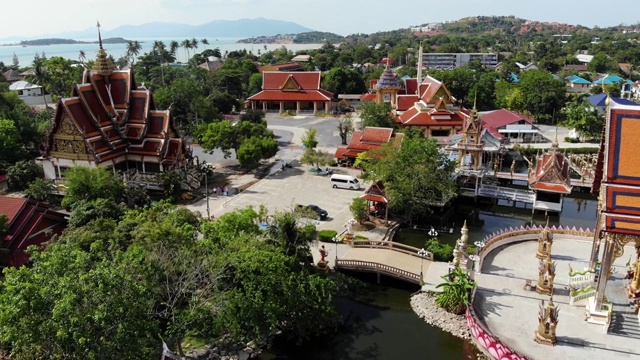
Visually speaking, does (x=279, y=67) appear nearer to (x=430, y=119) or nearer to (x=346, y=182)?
(x=430, y=119)

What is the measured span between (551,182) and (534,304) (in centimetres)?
1429

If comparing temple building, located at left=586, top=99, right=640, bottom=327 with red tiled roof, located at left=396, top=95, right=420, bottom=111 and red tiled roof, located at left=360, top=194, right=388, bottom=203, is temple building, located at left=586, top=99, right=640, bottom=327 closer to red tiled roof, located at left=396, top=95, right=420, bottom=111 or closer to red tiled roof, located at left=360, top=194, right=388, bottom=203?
red tiled roof, located at left=360, top=194, right=388, bottom=203

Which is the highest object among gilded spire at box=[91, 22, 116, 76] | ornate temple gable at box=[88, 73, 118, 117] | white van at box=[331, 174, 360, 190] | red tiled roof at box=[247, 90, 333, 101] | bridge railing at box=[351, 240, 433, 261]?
gilded spire at box=[91, 22, 116, 76]

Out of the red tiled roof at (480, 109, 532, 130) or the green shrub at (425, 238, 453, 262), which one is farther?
the red tiled roof at (480, 109, 532, 130)

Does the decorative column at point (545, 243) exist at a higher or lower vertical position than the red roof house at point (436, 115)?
lower

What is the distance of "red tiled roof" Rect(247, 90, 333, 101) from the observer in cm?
6556

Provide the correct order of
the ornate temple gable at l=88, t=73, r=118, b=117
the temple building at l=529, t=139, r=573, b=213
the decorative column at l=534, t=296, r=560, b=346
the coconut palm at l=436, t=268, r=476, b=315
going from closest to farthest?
the decorative column at l=534, t=296, r=560, b=346 → the coconut palm at l=436, t=268, r=476, b=315 → the temple building at l=529, t=139, r=573, b=213 → the ornate temple gable at l=88, t=73, r=118, b=117

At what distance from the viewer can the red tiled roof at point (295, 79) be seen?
67.1 meters

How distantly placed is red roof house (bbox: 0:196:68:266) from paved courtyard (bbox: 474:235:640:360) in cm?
1976

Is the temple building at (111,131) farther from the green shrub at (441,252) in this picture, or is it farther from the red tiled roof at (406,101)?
the red tiled roof at (406,101)

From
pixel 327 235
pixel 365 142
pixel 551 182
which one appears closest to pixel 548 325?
pixel 327 235

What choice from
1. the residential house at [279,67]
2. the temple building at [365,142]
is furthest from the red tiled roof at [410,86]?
the residential house at [279,67]

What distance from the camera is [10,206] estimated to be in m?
23.3

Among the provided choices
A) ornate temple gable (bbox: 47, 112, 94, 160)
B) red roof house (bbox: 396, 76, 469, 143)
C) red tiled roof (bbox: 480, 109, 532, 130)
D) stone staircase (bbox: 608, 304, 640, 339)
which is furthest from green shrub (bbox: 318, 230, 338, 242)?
red tiled roof (bbox: 480, 109, 532, 130)
